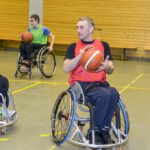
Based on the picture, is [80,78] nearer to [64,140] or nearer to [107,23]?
[64,140]

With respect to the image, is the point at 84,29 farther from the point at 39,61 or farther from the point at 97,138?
the point at 39,61

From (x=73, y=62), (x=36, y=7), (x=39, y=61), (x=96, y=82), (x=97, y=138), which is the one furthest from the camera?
(x=36, y=7)

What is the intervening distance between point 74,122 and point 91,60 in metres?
0.54

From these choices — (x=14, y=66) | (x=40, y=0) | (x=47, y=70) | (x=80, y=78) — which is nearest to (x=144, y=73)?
(x=47, y=70)

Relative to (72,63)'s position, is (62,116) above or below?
below

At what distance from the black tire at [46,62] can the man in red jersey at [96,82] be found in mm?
2981

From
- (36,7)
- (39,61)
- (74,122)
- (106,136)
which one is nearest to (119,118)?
(106,136)

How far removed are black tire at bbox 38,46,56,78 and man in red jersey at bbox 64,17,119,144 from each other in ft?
9.78

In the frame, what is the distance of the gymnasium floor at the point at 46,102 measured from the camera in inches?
138

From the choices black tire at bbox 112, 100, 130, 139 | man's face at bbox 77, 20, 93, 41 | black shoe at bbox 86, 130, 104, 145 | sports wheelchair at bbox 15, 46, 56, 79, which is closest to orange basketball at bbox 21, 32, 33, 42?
sports wheelchair at bbox 15, 46, 56, 79

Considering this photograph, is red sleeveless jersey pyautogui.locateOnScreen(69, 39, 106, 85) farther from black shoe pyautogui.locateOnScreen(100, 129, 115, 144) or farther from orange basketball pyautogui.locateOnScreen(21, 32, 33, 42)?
A: orange basketball pyautogui.locateOnScreen(21, 32, 33, 42)

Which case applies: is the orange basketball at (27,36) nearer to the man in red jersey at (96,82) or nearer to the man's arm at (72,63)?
the man in red jersey at (96,82)

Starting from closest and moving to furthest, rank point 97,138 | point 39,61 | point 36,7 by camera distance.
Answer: point 97,138
point 39,61
point 36,7

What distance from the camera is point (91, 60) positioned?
320cm
